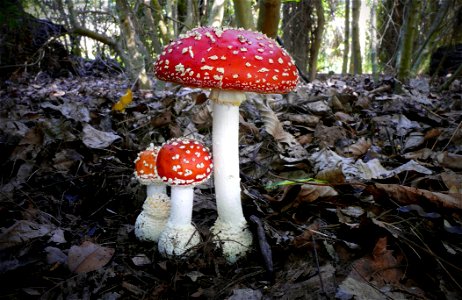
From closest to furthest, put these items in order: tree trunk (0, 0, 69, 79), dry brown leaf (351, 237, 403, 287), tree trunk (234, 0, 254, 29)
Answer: dry brown leaf (351, 237, 403, 287) < tree trunk (0, 0, 69, 79) < tree trunk (234, 0, 254, 29)

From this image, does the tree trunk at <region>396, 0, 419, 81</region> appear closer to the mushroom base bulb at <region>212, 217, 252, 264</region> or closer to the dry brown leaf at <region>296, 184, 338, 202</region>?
the dry brown leaf at <region>296, 184, 338, 202</region>

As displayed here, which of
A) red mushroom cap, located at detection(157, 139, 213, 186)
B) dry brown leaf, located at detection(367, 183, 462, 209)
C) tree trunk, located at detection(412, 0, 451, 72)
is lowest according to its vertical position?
dry brown leaf, located at detection(367, 183, 462, 209)

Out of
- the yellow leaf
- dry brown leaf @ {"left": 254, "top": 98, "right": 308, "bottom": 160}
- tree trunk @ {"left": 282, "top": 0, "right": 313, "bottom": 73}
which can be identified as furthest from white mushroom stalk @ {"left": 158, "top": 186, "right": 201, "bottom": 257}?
tree trunk @ {"left": 282, "top": 0, "right": 313, "bottom": 73}

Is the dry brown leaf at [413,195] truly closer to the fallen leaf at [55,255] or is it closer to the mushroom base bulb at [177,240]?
the mushroom base bulb at [177,240]

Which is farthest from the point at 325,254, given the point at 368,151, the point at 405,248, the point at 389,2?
the point at 389,2

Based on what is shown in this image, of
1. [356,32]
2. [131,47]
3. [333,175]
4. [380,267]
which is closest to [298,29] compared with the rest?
[356,32]

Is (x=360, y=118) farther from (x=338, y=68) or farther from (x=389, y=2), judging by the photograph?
(x=338, y=68)

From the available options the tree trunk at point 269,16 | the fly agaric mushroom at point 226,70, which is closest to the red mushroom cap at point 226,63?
the fly agaric mushroom at point 226,70
